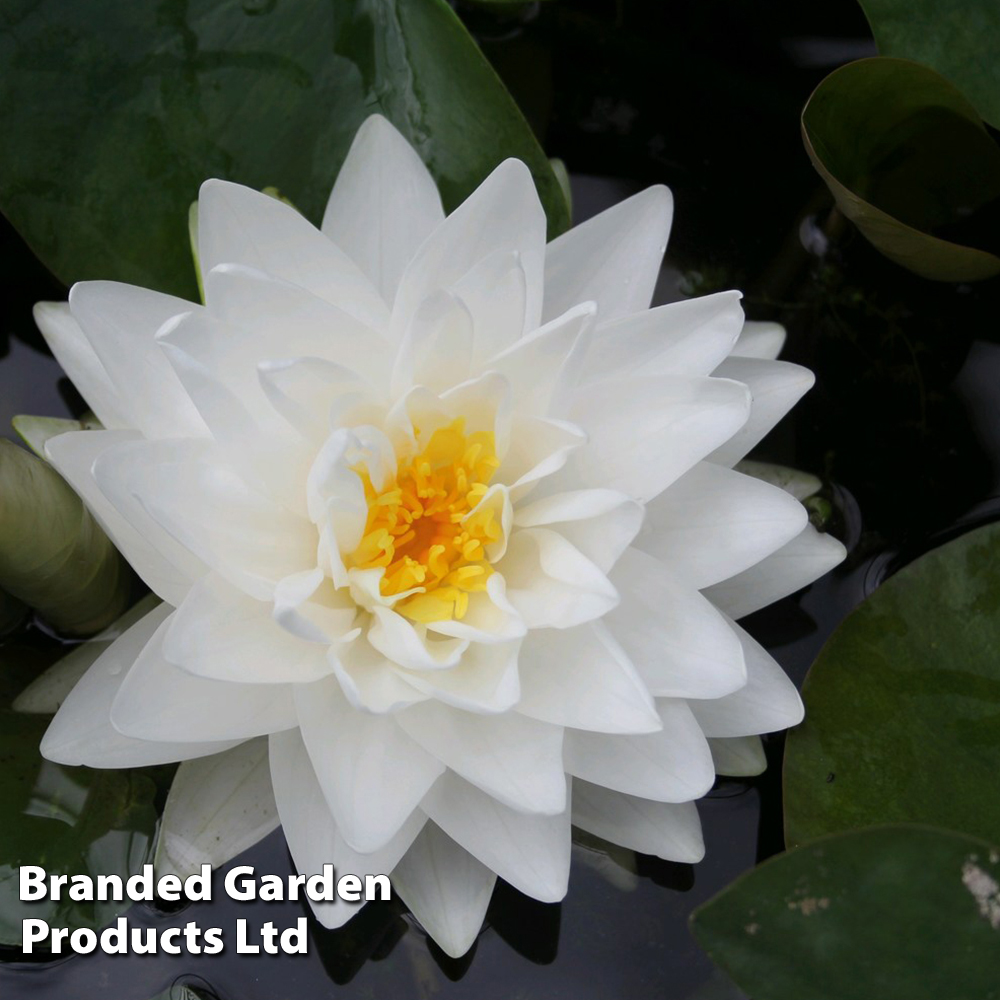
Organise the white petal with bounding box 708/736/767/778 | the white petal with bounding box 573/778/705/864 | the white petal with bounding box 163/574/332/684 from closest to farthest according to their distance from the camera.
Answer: the white petal with bounding box 163/574/332/684, the white petal with bounding box 573/778/705/864, the white petal with bounding box 708/736/767/778

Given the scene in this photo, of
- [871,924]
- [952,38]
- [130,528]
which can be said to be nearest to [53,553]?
[130,528]

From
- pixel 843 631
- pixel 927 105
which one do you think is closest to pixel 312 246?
pixel 843 631

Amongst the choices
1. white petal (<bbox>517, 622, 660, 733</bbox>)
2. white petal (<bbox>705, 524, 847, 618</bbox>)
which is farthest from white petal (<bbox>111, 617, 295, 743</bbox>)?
white petal (<bbox>705, 524, 847, 618</bbox>)

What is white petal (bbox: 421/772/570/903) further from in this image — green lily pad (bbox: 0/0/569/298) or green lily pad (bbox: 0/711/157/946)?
green lily pad (bbox: 0/0/569/298)

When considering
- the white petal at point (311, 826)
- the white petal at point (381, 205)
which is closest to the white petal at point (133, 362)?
the white petal at point (381, 205)

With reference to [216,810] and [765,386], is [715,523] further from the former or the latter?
[216,810]

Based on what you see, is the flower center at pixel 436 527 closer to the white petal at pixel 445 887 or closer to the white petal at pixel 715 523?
the white petal at pixel 715 523
